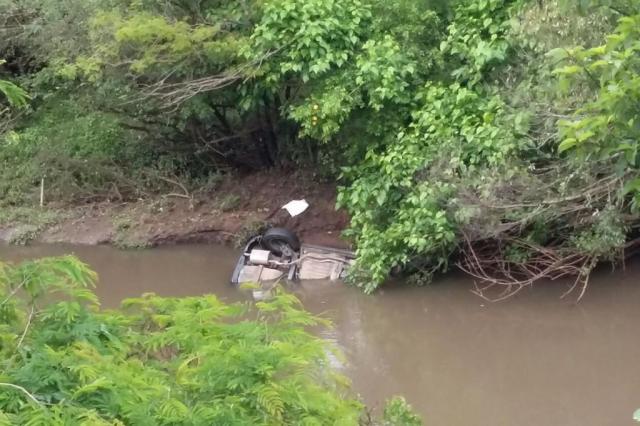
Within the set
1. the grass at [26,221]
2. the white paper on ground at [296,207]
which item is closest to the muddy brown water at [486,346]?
the white paper on ground at [296,207]

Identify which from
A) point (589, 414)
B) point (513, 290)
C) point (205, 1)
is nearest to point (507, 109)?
point (513, 290)

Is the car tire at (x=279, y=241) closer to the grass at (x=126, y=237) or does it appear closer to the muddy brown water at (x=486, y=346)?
the muddy brown water at (x=486, y=346)

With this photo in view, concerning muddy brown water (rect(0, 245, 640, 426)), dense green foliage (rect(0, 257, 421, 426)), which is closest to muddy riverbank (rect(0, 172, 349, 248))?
muddy brown water (rect(0, 245, 640, 426))

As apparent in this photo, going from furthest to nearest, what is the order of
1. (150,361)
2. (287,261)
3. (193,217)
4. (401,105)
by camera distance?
(193,217) < (287,261) < (401,105) < (150,361)

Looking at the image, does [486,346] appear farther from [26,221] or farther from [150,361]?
[26,221]

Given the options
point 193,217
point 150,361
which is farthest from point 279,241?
point 150,361

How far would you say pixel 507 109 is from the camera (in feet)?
29.7

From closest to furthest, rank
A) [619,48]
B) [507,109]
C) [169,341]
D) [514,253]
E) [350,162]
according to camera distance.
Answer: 1. [619,48]
2. [169,341]
3. [507,109]
4. [514,253]
5. [350,162]

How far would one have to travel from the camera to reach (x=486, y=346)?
8.44 meters

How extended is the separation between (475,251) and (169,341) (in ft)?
21.3

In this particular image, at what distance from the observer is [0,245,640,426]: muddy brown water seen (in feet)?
23.6

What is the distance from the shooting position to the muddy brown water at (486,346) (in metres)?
7.20

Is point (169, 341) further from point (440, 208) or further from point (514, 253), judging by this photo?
point (514, 253)

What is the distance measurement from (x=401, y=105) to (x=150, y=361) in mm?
6793
